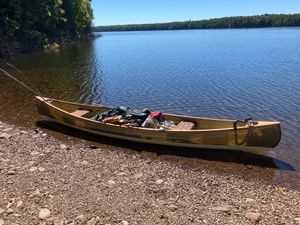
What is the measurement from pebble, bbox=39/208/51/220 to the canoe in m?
6.82

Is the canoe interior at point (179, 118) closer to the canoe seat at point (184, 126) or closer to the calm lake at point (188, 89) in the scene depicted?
the canoe seat at point (184, 126)

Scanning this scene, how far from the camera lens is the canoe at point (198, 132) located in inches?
551

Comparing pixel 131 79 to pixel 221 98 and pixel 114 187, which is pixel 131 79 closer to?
pixel 221 98

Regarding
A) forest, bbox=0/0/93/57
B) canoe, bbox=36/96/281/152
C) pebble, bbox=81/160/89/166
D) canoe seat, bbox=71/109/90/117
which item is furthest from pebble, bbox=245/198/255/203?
forest, bbox=0/0/93/57

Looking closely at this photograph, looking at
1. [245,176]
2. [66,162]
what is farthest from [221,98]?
[66,162]

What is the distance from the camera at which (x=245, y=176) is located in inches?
518

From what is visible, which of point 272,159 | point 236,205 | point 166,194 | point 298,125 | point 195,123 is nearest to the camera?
point 236,205

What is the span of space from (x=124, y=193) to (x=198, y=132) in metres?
5.00

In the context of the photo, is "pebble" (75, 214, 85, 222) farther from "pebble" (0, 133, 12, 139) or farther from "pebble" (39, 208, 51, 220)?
"pebble" (0, 133, 12, 139)

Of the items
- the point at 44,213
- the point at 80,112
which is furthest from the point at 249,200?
the point at 80,112

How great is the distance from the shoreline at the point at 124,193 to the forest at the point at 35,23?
46816 mm

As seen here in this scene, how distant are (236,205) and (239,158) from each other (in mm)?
4425

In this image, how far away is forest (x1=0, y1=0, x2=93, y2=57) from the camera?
57750mm

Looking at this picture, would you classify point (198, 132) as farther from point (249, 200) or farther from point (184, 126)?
point (249, 200)
